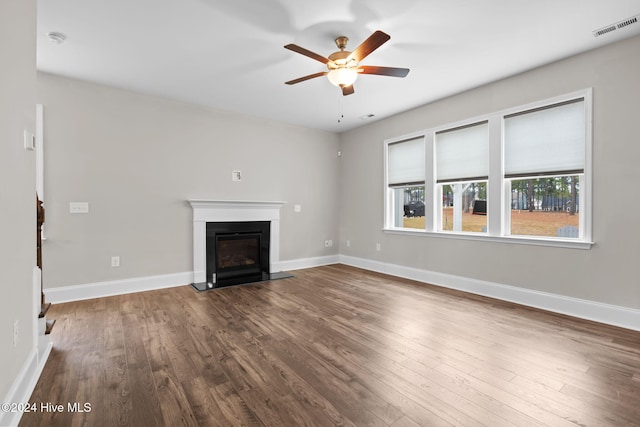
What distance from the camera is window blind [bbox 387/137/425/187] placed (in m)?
4.79

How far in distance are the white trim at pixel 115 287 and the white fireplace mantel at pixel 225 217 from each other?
247 mm

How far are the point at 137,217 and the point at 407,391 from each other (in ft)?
13.0

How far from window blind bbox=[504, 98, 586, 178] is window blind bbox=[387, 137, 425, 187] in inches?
50.2

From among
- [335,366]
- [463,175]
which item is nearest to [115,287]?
[335,366]

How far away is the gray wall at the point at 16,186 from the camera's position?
4.82ft

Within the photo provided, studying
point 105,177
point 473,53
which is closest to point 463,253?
point 473,53

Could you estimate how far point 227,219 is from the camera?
4.71m

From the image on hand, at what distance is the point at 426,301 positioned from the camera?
3.66m

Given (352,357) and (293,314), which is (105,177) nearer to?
(293,314)

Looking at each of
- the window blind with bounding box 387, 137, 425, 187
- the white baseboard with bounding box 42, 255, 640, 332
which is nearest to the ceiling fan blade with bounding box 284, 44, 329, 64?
the window blind with bounding box 387, 137, 425, 187

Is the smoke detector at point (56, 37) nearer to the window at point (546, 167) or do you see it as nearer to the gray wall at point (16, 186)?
the gray wall at point (16, 186)

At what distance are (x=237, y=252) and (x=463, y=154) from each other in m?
3.77

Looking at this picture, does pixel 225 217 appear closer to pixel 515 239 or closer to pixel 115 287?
pixel 115 287

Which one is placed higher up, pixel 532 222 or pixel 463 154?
pixel 463 154
